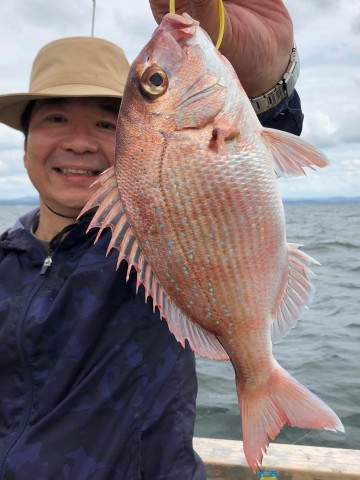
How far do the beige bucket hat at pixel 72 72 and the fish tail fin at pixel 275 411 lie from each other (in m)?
1.47

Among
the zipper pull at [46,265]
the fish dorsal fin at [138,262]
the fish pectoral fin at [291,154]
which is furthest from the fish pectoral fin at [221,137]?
the zipper pull at [46,265]

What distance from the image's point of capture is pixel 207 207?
5.31 feet

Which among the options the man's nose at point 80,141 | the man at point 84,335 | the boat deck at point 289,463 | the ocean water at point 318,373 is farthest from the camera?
the ocean water at point 318,373

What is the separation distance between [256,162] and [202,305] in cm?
49

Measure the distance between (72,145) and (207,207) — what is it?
41.8 inches

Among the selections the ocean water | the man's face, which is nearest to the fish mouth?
the man's face

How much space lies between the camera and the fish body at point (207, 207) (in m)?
1.62

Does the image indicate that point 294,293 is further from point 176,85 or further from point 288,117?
point 288,117

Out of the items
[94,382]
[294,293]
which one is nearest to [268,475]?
[94,382]

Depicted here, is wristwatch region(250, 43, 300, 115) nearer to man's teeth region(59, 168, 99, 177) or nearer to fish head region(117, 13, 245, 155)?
fish head region(117, 13, 245, 155)

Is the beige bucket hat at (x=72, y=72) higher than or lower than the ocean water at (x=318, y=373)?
higher

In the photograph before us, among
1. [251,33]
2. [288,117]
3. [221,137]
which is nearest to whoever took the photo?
[221,137]

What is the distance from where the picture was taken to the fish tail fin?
157 centimetres

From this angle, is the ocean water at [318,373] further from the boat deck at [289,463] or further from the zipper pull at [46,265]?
the zipper pull at [46,265]
